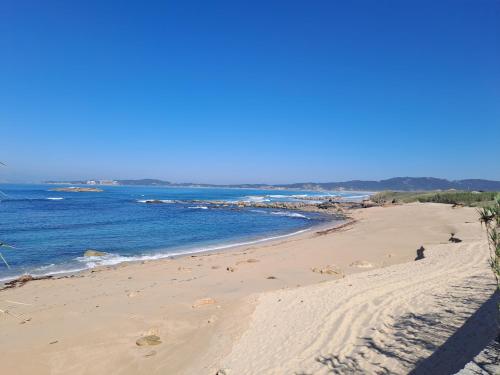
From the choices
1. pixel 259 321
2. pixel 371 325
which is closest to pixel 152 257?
pixel 259 321

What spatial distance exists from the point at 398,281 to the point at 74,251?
1694cm

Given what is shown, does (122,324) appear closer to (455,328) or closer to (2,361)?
(2,361)

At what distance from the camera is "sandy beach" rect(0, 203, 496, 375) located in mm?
5359

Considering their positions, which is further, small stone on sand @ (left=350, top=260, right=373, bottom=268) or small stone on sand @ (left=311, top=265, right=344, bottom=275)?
small stone on sand @ (left=350, top=260, right=373, bottom=268)

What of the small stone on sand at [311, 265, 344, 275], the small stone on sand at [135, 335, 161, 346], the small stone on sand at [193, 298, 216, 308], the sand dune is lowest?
the small stone on sand at [135, 335, 161, 346]

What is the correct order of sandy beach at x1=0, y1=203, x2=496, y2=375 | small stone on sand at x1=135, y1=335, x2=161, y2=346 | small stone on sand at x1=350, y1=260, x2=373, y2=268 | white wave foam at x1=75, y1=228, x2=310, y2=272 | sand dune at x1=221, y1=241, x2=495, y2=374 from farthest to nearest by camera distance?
white wave foam at x1=75, y1=228, x2=310, y2=272 < small stone on sand at x1=350, y1=260, x2=373, y2=268 < small stone on sand at x1=135, y1=335, x2=161, y2=346 < sandy beach at x1=0, y1=203, x2=496, y2=375 < sand dune at x1=221, y1=241, x2=495, y2=374

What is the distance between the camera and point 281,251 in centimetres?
1862

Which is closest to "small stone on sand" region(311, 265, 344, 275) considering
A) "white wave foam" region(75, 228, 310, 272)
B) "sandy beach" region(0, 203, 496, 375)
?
"sandy beach" region(0, 203, 496, 375)

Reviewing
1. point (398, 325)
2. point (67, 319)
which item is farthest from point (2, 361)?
point (398, 325)

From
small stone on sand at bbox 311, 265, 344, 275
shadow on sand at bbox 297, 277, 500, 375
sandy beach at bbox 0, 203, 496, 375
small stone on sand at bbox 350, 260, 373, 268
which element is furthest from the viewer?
small stone on sand at bbox 350, 260, 373, 268

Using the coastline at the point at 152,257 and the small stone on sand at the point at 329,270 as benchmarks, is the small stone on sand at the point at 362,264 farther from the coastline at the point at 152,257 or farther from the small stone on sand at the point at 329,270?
the coastline at the point at 152,257

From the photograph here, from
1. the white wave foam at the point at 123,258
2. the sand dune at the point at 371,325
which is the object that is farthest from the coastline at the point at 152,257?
the sand dune at the point at 371,325

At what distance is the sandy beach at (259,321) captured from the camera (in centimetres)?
536

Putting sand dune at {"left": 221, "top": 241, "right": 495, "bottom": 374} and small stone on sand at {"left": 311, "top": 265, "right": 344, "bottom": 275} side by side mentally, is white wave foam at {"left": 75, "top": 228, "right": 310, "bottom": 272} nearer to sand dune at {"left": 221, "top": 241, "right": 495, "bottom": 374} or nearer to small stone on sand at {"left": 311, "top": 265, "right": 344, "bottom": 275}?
small stone on sand at {"left": 311, "top": 265, "right": 344, "bottom": 275}
